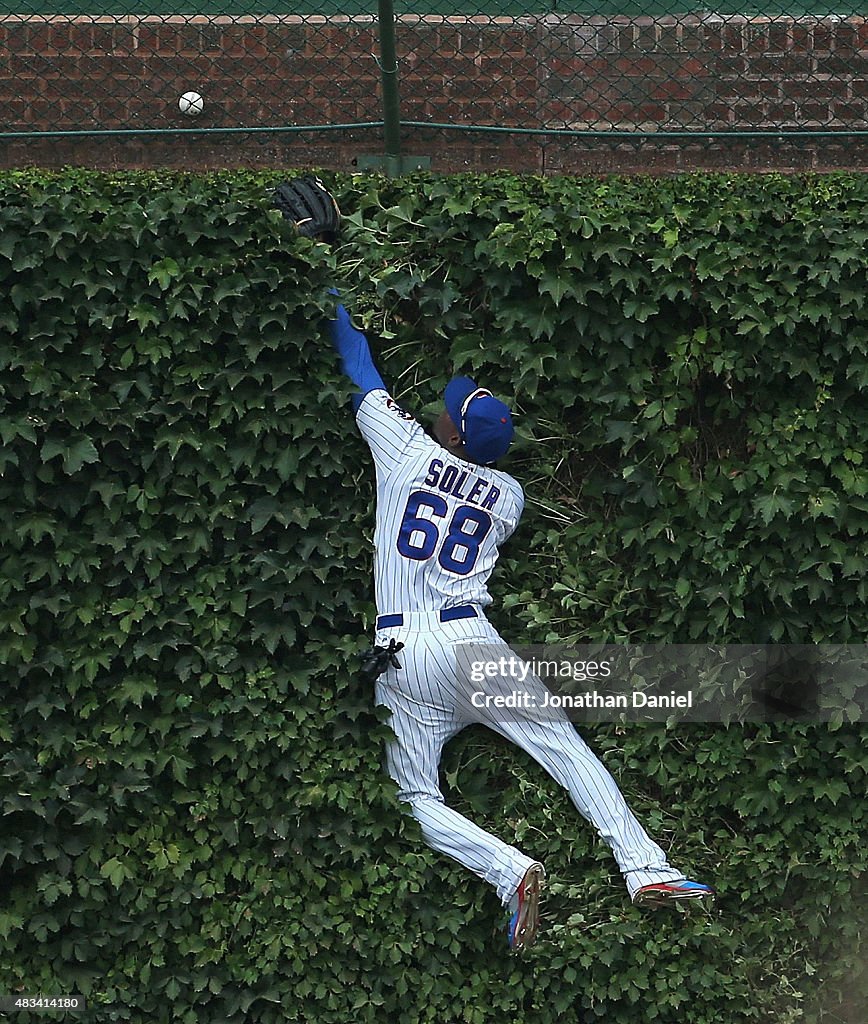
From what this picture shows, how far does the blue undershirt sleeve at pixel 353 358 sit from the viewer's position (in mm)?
4812

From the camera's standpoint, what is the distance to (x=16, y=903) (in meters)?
4.70

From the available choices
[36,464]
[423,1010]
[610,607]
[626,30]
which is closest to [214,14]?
[626,30]

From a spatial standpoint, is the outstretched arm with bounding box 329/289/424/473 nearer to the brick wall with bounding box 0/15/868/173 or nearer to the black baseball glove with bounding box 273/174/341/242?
the black baseball glove with bounding box 273/174/341/242

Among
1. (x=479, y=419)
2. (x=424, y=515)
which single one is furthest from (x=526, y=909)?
(x=479, y=419)

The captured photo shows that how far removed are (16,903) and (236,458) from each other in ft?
5.56

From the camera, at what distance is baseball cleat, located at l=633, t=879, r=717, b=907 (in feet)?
15.4

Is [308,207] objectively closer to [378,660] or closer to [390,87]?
[390,87]

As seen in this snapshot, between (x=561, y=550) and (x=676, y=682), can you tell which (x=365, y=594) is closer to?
(x=561, y=550)

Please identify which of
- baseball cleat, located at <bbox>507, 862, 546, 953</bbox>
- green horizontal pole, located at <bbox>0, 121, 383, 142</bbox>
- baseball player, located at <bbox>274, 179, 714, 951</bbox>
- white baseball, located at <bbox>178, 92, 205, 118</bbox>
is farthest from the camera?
white baseball, located at <bbox>178, 92, 205, 118</bbox>

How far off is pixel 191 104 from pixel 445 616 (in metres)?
2.26

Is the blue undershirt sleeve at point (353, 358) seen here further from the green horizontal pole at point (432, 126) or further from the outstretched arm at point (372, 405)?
the green horizontal pole at point (432, 126)

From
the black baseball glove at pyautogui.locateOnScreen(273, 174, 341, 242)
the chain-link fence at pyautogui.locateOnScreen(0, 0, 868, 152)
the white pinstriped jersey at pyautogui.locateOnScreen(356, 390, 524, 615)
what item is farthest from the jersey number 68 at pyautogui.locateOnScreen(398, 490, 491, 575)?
the chain-link fence at pyautogui.locateOnScreen(0, 0, 868, 152)

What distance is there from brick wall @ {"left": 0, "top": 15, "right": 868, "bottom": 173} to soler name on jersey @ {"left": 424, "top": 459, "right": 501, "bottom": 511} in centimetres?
133

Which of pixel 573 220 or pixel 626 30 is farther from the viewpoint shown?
pixel 626 30
